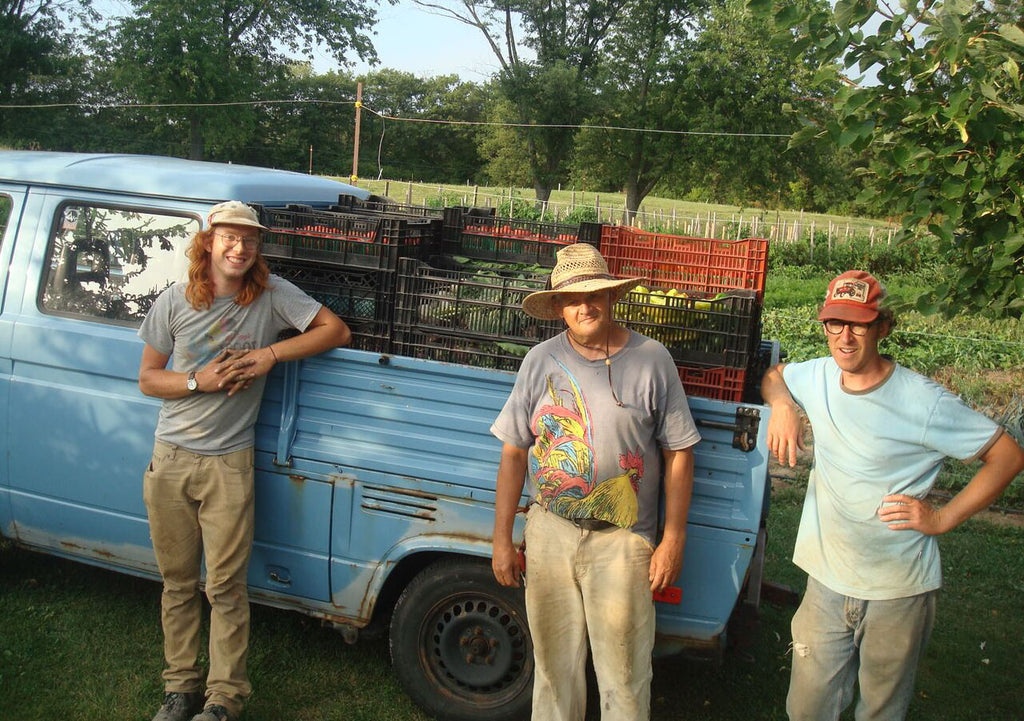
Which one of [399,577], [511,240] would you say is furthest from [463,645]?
[511,240]

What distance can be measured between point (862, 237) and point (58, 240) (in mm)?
27548

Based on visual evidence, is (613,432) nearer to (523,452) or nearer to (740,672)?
(523,452)

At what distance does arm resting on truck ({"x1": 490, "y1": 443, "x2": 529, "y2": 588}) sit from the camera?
11.3 feet

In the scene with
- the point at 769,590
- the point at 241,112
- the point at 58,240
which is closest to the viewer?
the point at 769,590

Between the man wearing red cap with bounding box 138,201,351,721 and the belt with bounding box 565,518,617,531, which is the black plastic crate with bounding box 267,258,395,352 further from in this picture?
the belt with bounding box 565,518,617,531

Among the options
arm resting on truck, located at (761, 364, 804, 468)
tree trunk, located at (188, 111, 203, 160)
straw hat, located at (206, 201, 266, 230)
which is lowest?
arm resting on truck, located at (761, 364, 804, 468)

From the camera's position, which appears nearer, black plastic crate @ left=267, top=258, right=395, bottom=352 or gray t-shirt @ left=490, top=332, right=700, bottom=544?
gray t-shirt @ left=490, top=332, right=700, bottom=544

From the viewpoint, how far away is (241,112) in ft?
130

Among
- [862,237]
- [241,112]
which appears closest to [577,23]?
[241,112]

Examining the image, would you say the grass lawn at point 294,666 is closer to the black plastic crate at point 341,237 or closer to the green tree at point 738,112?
the black plastic crate at point 341,237

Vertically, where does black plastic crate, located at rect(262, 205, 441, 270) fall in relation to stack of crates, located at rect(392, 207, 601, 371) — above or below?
above

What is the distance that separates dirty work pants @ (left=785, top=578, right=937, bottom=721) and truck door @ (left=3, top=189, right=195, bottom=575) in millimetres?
2867

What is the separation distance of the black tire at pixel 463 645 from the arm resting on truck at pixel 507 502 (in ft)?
1.37

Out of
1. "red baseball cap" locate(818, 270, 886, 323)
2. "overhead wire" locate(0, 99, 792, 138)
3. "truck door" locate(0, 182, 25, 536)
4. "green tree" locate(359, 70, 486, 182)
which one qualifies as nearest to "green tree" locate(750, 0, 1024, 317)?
"red baseball cap" locate(818, 270, 886, 323)
